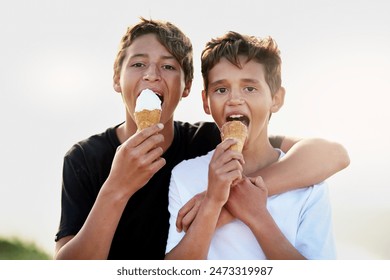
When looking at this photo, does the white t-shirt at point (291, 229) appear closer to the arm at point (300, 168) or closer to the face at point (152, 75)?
the arm at point (300, 168)

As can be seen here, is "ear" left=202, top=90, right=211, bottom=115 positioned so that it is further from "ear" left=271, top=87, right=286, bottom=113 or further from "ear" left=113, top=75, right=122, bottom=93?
"ear" left=113, top=75, right=122, bottom=93

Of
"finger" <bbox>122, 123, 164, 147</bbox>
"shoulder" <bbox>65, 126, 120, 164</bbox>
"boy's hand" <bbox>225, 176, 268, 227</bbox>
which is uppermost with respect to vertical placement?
"shoulder" <bbox>65, 126, 120, 164</bbox>

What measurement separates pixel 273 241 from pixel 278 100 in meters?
0.70

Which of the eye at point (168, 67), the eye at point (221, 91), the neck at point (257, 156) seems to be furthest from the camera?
the eye at point (168, 67)

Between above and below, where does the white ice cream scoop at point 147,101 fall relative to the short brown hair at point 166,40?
below

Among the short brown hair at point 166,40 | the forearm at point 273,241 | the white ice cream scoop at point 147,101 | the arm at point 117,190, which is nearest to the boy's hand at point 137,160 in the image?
the arm at point 117,190

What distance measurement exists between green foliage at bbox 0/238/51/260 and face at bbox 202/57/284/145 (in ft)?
3.41

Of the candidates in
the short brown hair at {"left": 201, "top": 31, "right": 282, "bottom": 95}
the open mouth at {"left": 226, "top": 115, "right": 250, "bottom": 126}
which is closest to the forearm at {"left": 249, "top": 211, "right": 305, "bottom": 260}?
the open mouth at {"left": 226, "top": 115, "right": 250, "bottom": 126}

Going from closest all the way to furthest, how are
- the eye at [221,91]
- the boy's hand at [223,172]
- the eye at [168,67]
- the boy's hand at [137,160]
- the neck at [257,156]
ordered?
the boy's hand at [223,172] → the boy's hand at [137,160] → the eye at [221,91] → the neck at [257,156] → the eye at [168,67]

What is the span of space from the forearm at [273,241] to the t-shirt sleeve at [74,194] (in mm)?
820

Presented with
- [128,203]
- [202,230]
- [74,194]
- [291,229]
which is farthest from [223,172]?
[74,194]

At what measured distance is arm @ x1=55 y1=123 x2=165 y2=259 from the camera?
224 cm

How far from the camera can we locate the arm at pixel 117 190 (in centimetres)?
224

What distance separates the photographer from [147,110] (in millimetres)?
2385
